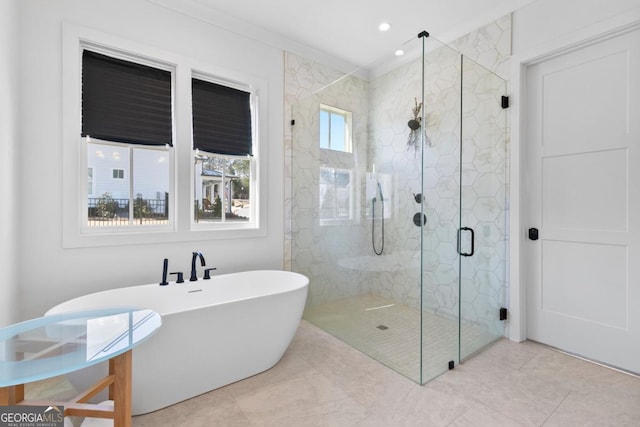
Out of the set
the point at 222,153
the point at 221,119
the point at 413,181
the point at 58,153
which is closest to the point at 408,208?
the point at 413,181

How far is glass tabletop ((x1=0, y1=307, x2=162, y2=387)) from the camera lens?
100 cm

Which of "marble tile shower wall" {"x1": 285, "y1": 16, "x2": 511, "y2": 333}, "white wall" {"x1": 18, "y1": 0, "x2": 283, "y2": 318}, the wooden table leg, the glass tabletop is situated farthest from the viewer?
"marble tile shower wall" {"x1": 285, "y1": 16, "x2": 511, "y2": 333}

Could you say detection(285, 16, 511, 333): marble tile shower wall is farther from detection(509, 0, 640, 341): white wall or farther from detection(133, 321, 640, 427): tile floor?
detection(133, 321, 640, 427): tile floor

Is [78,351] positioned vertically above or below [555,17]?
below

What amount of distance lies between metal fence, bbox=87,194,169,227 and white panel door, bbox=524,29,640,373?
10.1 feet

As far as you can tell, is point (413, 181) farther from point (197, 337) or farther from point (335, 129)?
point (197, 337)

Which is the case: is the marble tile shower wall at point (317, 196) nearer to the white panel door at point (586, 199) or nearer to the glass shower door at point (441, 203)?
the glass shower door at point (441, 203)

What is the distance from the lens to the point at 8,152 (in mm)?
1729

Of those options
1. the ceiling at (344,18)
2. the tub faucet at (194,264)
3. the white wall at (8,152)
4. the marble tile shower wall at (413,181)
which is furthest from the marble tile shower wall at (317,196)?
the white wall at (8,152)

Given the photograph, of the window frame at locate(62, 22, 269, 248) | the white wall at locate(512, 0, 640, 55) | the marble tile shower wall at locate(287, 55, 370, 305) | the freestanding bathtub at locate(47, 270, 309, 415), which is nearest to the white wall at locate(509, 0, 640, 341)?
the white wall at locate(512, 0, 640, 55)

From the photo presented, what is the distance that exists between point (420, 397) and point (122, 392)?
1.55 meters

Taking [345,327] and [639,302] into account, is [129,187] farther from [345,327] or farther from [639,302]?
[639,302]

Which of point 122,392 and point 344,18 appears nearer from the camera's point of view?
point 122,392

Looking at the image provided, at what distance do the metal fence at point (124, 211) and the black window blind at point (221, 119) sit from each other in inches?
24.4
